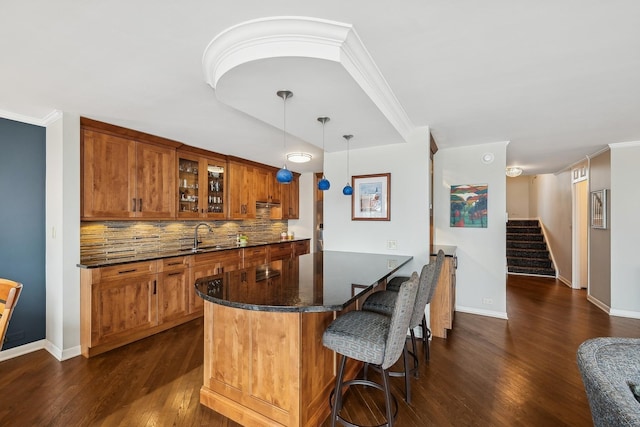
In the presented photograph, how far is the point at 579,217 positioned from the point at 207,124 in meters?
6.89

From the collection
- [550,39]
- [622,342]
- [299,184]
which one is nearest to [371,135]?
[550,39]

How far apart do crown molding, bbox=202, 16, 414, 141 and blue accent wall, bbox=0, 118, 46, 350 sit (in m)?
2.56

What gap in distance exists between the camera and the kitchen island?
169cm

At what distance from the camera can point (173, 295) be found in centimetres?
355

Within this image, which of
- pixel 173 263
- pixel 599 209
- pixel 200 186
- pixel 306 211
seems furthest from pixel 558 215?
pixel 173 263

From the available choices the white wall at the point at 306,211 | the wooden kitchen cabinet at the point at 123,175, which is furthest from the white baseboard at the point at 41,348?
the white wall at the point at 306,211

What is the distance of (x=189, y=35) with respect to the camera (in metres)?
1.62

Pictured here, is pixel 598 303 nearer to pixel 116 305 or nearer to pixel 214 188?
pixel 214 188

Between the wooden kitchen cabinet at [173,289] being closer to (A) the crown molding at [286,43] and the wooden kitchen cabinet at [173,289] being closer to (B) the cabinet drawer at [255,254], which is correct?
(B) the cabinet drawer at [255,254]

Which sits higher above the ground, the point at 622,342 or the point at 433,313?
the point at 622,342

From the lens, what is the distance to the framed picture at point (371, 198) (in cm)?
350

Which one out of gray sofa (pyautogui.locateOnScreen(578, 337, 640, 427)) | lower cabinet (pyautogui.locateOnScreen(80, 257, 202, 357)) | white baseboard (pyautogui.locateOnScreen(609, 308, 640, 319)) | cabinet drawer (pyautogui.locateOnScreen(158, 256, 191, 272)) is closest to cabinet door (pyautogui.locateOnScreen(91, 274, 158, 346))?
lower cabinet (pyautogui.locateOnScreen(80, 257, 202, 357))

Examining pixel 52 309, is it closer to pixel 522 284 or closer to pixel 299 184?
pixel 299 184

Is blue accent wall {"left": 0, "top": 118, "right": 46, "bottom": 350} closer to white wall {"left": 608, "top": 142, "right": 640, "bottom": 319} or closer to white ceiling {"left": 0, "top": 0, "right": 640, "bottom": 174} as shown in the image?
white ceiling {"left": 0, "top": 0, "right": 640, "bottom": 174}
